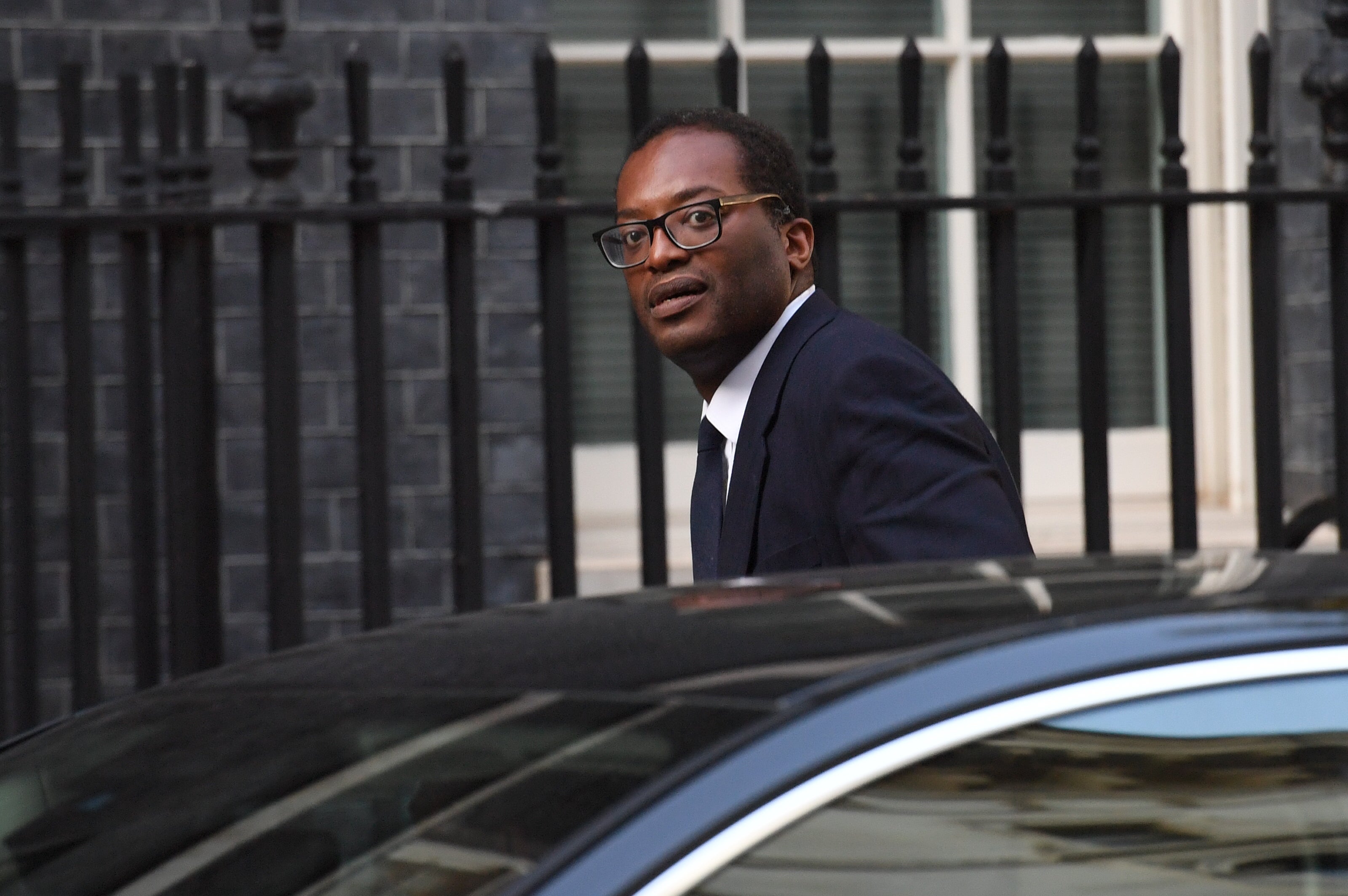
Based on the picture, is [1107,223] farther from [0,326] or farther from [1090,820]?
[1090,820]

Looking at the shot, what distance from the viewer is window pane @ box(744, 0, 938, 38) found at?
6.70 metres

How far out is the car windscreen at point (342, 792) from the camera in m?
1.56

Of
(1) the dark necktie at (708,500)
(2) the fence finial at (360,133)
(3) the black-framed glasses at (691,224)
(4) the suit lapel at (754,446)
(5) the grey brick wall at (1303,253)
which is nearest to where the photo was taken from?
(4) the suit lapel at (754,446)

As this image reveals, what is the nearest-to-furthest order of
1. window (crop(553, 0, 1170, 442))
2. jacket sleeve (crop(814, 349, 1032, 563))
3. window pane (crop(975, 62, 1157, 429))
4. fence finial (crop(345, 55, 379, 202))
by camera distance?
jacket sleeve (crop(814, 349, 1032, 563)), fence finial (crop(345, 55, 379, 202)), window (crop(553, 0, 1170, 442)), window pane (crop(975, 62, 1157, 429))

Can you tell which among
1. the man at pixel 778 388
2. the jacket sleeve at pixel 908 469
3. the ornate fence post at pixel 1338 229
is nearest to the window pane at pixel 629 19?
the ornate fence post at pixel 1338 229

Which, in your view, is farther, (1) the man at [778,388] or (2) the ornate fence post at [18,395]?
(2) the ornate fence post at [18,395]

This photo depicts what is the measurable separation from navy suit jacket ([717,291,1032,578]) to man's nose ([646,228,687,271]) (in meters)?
0.20

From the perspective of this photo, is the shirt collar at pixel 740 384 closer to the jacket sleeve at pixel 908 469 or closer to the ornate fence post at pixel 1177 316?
the jacket sleeve at pixel 908 469

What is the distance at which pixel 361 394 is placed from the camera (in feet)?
14.1

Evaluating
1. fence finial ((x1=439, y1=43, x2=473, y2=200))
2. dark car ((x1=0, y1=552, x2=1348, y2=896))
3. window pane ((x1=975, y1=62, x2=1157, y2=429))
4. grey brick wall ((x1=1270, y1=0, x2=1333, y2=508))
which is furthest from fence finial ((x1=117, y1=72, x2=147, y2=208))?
grey brick wall ((x1=1270, y1=0, x2=1333, y2=508))

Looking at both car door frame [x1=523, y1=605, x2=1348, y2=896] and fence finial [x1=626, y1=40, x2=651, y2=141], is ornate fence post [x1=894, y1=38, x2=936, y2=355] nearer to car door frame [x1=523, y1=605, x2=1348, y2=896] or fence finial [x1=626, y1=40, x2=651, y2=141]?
fence finial [x1=626, y1=40, x2=651, y2=141]

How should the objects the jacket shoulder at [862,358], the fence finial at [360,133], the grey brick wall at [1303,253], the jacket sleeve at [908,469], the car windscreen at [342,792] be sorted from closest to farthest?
the car windscreen at [342,792]
the jacket sleeve at [908,469]
the jacket shoulder at [862,358]
the fence finial at [360,133]
the grey brick wall at [1303,253]

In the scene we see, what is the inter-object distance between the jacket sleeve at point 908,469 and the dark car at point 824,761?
44cm

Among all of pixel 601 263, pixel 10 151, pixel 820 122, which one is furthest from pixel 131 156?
pixel 601 263
